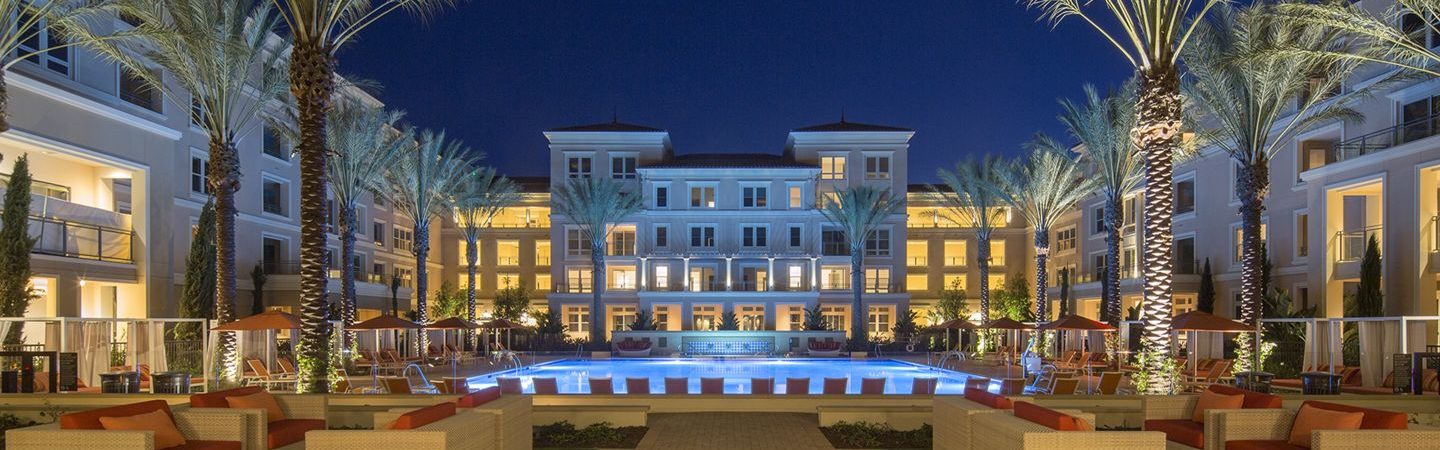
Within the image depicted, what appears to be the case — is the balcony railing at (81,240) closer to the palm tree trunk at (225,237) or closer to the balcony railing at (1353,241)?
the palm tree trunk at (225,237)

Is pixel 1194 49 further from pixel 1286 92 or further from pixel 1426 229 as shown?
pixel 1426 229

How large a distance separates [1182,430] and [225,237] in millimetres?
18645

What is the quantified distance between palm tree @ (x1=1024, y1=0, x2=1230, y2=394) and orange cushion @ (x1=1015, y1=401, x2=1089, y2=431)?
336 inches

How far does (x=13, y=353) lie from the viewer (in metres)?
14.8

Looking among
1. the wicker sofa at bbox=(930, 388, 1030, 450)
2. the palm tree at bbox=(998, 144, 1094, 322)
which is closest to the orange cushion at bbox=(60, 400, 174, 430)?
the wicker sofa at bbox=(930, 388, 1030, 450)

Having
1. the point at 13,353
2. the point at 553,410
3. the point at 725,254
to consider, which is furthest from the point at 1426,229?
the point at 725,254

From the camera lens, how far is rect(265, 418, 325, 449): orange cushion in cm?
1014

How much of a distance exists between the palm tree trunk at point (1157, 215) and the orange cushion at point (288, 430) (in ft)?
40.3

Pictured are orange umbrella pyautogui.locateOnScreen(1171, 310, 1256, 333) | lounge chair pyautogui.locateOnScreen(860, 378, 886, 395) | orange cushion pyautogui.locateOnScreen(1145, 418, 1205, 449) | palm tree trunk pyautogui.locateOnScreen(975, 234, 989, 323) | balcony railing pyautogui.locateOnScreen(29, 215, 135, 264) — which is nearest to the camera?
orange cushion pyautogui.locateOnScreen(1145, 418, 1205, 449)

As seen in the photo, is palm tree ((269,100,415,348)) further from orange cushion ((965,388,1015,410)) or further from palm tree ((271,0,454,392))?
orange cushion ((965,388,1015,410))

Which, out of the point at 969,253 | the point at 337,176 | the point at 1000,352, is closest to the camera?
the point at 337,176

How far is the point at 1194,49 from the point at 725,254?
31215 mm

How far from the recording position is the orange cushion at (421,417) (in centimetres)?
835

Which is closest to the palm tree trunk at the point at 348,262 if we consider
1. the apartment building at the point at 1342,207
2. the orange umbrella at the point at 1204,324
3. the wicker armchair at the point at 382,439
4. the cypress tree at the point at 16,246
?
the cypress tree at the point at 16,246
